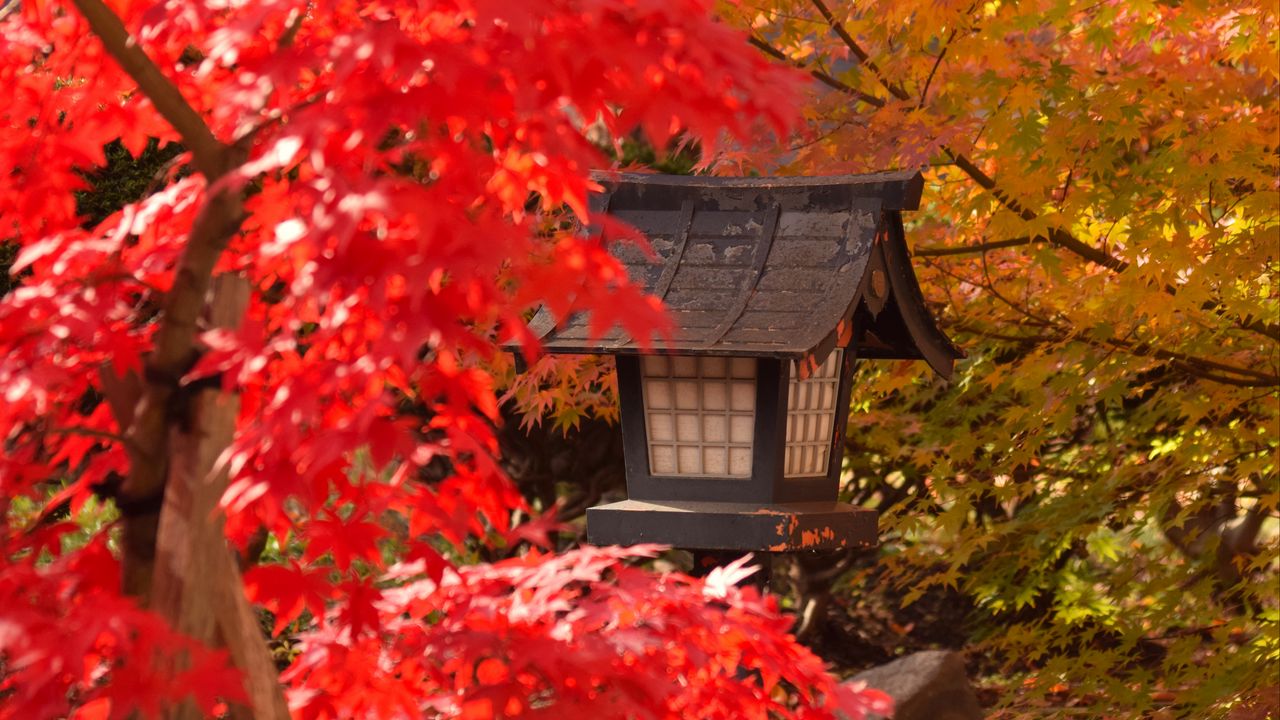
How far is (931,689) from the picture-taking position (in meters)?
6.29

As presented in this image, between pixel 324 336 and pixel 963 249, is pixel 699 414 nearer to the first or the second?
pixel 324 336

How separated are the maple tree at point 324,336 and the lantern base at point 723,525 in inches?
21.7

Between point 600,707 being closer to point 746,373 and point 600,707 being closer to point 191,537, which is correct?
point 191,537

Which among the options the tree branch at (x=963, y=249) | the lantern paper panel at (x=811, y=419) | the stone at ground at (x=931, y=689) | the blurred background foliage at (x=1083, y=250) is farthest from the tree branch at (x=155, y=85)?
the stone at ground at (x=931, y=689)

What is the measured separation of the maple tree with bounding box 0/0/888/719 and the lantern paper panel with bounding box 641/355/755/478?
74 centimetres

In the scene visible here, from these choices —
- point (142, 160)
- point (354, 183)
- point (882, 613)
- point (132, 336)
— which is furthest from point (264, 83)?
point (882, 613)

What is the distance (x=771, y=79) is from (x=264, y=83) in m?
0.76

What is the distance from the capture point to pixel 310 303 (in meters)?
2.18

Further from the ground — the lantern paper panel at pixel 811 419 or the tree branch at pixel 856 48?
the tree branch at pixel 856 48

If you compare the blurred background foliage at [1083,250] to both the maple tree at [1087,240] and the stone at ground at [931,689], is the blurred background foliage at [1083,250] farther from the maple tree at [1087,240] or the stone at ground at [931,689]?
the stone at ground at [931,689]

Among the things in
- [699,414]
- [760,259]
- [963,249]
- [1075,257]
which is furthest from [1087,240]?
[699,414]

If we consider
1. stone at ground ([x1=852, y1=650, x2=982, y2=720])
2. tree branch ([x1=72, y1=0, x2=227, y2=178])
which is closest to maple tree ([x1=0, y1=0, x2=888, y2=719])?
tree branch ([x1=72, y1=0, x2=227, y2=178])

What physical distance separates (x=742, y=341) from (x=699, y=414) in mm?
348

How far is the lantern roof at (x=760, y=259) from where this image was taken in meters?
3.33
